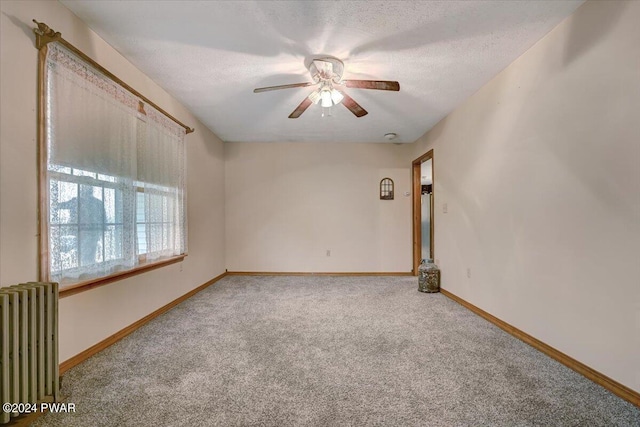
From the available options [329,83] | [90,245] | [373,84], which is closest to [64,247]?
[90,245]

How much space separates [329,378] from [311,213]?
3.56 metres

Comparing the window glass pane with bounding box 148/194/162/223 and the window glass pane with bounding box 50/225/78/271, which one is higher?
the window glass pane with bounding box 148/194/162/223

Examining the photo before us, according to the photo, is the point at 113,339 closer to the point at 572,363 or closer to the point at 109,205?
the point at 109,205

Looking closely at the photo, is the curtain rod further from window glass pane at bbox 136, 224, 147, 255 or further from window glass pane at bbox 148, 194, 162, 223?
window glass pane at bbox 136, 224, 147, 255

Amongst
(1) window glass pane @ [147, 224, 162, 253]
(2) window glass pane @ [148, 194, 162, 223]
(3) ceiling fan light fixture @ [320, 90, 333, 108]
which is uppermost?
(3) ceiling fan light fixture @ [320, 90, 333, 108]

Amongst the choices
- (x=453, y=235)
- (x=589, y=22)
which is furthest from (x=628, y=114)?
(x=453, y=235)

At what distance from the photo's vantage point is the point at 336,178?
520 centimetres

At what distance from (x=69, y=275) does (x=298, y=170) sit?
148 inches

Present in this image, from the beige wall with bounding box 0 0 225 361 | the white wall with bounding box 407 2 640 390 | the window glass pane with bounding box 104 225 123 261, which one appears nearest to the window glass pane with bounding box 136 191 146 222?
the window glass pane with bounding box 104 225 123 261

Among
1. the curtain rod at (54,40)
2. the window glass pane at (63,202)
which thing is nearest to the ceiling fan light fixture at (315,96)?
the curtain rod at (54,40)

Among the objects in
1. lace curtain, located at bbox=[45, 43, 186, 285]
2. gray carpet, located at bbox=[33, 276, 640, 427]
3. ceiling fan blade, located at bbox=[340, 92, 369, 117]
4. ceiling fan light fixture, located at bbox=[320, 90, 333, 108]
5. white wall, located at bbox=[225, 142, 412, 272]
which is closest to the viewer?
gray carpet, located at bbox=[33, 276, 640, 427]

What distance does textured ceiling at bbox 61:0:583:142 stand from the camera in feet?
6.22

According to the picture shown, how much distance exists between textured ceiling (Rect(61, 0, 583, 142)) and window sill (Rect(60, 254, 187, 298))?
1.88 m

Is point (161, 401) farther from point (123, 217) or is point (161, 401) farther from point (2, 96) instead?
point (2, 96)
